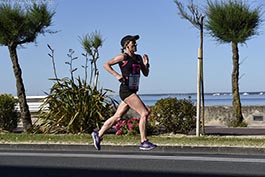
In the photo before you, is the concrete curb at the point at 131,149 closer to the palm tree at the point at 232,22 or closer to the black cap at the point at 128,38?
the black cap at the point at 128,38

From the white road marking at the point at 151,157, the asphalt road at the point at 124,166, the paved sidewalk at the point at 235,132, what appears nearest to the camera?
the asphalt road at the point at 124,166

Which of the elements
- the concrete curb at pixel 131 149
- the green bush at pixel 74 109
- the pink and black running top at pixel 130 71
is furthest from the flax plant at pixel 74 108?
the pink and black running top at pixel 130 71

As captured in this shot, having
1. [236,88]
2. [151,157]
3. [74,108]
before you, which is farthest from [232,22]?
[151,157]

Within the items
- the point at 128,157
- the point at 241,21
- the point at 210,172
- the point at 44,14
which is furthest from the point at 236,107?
the point at 210,172

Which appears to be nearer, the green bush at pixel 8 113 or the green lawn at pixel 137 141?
the green lawn at pixel 137 141

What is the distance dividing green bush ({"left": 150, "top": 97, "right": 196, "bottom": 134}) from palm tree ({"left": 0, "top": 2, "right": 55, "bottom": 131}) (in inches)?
154

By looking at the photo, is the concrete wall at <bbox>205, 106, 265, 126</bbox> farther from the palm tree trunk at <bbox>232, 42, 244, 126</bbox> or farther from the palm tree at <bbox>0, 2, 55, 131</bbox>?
the palm tree at <bbox>0, 2, 55, 131</bbox>

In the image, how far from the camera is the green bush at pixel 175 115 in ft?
51.0

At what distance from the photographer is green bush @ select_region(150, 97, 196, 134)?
15.6m

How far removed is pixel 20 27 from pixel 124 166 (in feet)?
30.6

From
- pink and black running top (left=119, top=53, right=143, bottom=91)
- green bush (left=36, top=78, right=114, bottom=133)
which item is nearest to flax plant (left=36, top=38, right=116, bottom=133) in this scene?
green bush (left=36, top=78, right=114, bottom=133)

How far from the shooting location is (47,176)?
801cm

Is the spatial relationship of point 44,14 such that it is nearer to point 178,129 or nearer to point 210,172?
point 178,129

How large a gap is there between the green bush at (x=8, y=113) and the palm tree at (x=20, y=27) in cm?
44
